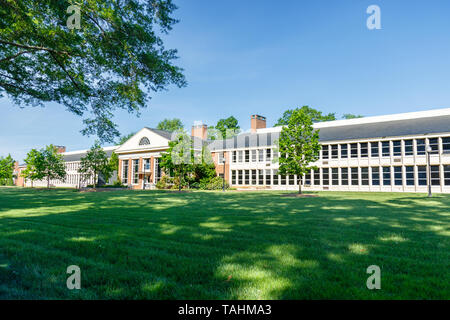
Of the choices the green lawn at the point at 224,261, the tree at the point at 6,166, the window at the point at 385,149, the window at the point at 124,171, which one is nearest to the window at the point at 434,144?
the window at the point at 385,149

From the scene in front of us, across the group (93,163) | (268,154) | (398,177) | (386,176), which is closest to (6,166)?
(93,163)

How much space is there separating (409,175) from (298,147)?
51.1 feet

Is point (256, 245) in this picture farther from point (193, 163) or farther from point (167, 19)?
point (193, 163)

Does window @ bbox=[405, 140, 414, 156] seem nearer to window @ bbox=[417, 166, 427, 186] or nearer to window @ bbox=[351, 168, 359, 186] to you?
window @ bbox=[417, 166, 427, 186]

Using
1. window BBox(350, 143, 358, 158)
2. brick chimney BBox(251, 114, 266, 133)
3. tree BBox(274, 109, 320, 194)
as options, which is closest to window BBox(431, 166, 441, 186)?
window BBox(350, 143, 358, 158)

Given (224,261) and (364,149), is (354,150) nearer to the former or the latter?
(364,149)

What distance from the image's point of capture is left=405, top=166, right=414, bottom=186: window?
96.2 ft

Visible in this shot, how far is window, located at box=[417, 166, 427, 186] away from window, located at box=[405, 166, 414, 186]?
22.6 inches

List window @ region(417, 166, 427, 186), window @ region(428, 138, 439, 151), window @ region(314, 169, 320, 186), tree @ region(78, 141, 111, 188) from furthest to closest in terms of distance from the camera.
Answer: tree @ region(78, 141, 111, 188) < window @ region(314, 169, 320, 186) < window @ region(417, 166, 427, 186) < window @ region(428, 138, 439, 151)

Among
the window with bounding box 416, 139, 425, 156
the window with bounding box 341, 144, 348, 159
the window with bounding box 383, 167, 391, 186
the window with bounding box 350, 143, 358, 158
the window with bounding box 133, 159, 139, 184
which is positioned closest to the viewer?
the window with bounding box 416, 139, 425, 156

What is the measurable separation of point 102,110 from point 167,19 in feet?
20.3

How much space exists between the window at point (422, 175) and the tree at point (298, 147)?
14152 millimetres

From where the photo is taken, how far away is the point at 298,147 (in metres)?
22.9

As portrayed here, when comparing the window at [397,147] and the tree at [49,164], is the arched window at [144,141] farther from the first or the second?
the window at [397,147]
